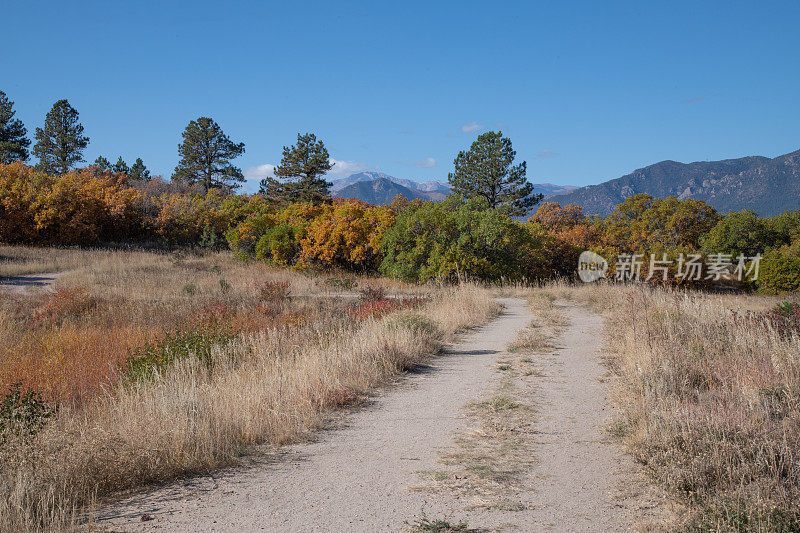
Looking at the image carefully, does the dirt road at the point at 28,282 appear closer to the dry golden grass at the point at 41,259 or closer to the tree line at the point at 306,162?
the dry golden grass at the point at 41,259

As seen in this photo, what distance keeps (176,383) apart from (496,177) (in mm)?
49398

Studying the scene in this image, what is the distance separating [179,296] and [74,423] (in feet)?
45.3

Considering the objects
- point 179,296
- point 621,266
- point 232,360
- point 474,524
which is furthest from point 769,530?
point 621,266

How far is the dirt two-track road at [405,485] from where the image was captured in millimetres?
3617

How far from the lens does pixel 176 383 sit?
20.9 ft

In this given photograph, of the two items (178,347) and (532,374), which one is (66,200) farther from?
(532,374)

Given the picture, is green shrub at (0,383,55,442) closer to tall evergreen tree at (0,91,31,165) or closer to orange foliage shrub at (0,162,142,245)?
orange foliage shrub at (0,162,142,245)

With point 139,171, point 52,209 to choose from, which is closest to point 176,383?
point 52,209

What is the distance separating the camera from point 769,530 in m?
3.19

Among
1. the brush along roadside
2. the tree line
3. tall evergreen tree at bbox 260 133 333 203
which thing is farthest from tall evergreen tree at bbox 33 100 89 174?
the brush along roadside

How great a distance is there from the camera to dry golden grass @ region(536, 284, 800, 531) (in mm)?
3504

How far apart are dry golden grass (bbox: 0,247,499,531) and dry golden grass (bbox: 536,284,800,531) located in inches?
133

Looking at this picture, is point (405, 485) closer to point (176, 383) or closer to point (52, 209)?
point (176, 383)

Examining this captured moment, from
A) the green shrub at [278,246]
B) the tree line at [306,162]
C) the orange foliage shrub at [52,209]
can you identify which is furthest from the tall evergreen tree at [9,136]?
the green shrub at [278,246]
